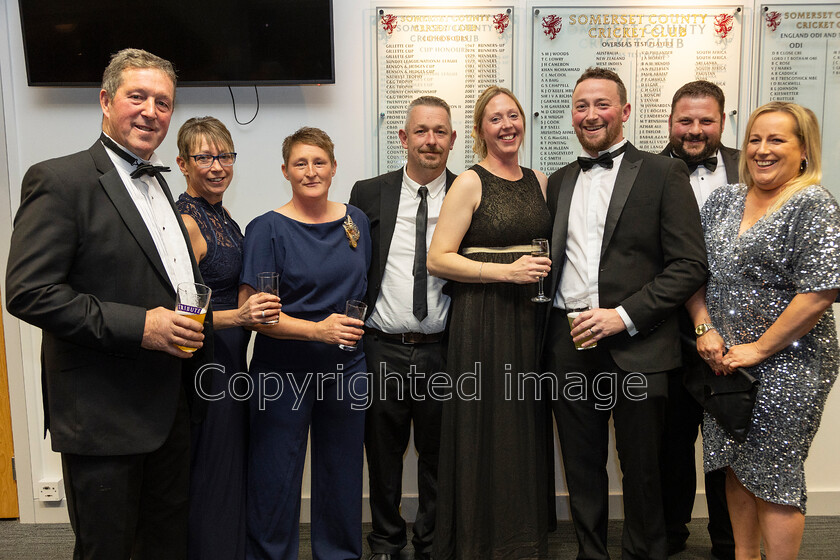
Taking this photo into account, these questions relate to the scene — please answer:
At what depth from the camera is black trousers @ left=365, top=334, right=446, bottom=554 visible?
2.85m

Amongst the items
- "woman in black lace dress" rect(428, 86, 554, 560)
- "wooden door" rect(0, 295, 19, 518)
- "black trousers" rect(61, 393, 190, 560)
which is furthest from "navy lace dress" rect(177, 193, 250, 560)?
"wooden door" rect(0, 295, 19, 518)

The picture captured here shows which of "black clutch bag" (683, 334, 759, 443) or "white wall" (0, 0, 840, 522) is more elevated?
"white wall" (0, 0, 840, 522)

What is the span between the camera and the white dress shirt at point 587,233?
259cm

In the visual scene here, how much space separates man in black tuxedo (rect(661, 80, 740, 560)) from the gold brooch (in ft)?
→ 4.99

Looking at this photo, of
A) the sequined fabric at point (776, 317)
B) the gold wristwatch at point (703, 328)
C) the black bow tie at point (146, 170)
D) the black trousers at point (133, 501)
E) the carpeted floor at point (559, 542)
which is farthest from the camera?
the carpeted floor at point (559, 542)

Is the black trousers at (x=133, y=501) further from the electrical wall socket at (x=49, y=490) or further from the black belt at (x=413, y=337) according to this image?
the electrical wall socket at (x=49, y=490)

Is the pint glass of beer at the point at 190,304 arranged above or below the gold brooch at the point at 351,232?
below

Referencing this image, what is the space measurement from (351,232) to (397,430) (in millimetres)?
940

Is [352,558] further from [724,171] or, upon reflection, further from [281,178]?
[724,171]

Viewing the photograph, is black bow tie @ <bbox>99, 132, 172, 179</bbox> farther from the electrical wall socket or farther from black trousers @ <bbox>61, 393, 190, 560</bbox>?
the electrical wall socket

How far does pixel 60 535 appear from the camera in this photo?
343cm

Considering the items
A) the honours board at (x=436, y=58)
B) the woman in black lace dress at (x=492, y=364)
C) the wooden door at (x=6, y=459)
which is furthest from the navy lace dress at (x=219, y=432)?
the wooden door at (x=6, y=459)

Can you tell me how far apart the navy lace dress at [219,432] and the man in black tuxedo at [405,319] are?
1.98ft

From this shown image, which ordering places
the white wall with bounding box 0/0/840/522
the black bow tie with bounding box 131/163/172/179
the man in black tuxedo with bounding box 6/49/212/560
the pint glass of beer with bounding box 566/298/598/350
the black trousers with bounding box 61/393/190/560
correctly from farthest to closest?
the white wall with bounding box 0/0/840/522
the pint glass of beer with bounding box 566/298/598/350
the black bow tie with bounding box 131/163/172/179
the black trousers with bounding box 61/393/190/560
the man in black tuxedo with bounding box 6/49/212/560
